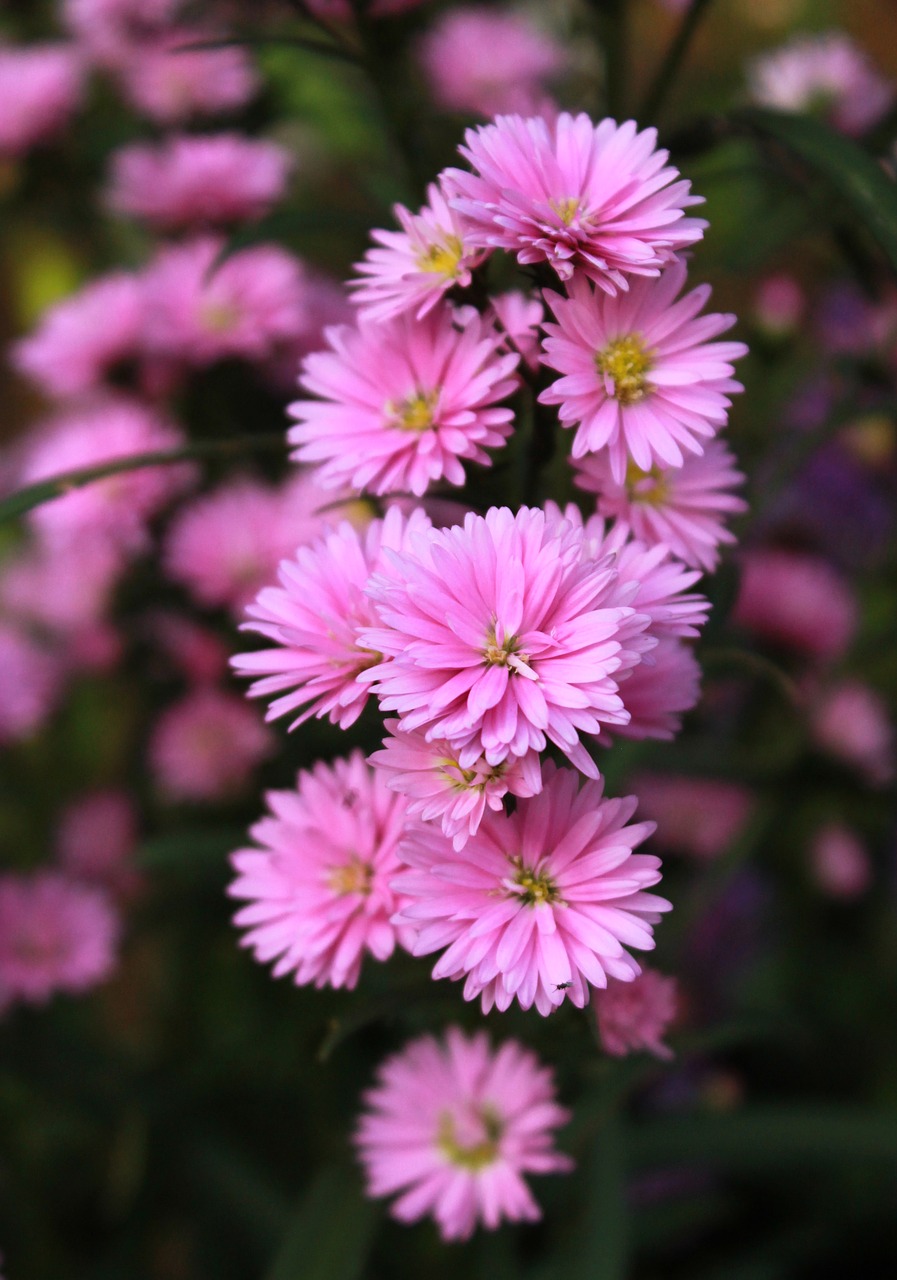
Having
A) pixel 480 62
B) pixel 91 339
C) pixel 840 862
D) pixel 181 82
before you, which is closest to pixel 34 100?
pixel 181 82

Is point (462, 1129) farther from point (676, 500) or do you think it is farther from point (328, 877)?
point (676, 500)

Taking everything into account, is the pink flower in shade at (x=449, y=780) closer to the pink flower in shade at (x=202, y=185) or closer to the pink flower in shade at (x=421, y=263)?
the pink flower in shade at (x=421, y=263)

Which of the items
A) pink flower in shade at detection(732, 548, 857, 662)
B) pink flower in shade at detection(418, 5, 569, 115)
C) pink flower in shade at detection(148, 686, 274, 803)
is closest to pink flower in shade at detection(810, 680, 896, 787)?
pink flower in shade at detection(732, 548, 857, 662)

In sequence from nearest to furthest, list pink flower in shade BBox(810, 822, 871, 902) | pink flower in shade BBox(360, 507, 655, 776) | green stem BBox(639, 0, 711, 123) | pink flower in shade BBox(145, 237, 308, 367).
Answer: pink flower in shade BBox(360, 507, 655, 776)
green stem BBox(639, 0, 711, 123)
pink flower in shade BBox(145, 237, 308, 367)
pink flower in shade BBox(810, 822, 871, 902)

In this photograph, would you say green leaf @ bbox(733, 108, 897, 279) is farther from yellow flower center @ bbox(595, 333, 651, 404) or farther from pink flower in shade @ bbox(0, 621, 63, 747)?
pink flower in shade @ bbox(0, 621, 63, 747)

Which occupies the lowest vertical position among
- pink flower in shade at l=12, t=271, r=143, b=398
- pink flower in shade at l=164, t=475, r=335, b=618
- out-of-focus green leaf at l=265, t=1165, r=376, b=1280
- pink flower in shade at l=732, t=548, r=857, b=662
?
out-of-focus green leaf at l=265, t=1165, r=376, b=1280

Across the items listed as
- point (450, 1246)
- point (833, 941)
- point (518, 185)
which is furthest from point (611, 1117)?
point (833, 941)

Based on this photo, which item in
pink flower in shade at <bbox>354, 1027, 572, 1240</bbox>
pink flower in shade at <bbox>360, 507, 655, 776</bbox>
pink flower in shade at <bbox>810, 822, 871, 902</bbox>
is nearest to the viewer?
pink flower in shade at <bbox>360, 507, 655, 776</bbox>
